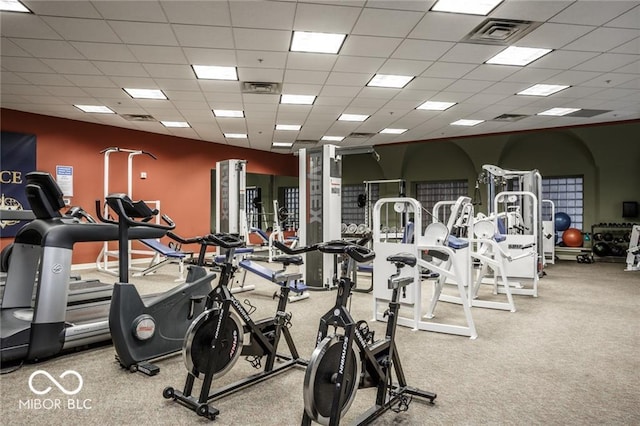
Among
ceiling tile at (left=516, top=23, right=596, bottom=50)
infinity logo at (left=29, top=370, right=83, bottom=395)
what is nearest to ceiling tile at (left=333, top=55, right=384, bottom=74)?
ceiling tile at (left=516, top=23, right=596, bottom=50)

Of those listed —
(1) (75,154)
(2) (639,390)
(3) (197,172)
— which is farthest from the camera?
(3) (197,172)

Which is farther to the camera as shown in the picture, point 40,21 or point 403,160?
point 403,160

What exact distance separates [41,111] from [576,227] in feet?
42.1

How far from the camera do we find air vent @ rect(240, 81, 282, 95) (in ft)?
20.8

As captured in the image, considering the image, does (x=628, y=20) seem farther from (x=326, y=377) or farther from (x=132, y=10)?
(x=132, y=10)

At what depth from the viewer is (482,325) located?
4.11 m

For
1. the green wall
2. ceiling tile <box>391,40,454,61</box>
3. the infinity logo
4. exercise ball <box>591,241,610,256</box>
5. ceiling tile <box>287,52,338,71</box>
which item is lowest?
the infinity logo

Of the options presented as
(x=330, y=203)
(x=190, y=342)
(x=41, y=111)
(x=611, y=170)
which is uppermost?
(x=41, y=111)

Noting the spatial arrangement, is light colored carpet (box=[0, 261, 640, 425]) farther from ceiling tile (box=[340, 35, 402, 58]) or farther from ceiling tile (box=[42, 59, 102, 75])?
ceiling tile (box=[42, 59, 102, 75])

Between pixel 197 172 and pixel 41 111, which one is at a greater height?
pixel 41 111

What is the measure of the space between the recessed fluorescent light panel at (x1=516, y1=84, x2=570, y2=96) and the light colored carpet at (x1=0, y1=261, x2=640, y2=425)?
3.86 meters

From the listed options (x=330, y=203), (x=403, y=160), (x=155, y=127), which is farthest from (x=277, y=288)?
(x=403, y=160)

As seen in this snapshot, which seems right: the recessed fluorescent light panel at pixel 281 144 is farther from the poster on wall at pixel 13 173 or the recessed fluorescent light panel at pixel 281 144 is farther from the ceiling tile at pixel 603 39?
the ceiling tile at pixel 603 39

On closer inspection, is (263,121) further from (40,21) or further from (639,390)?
(639,390)
